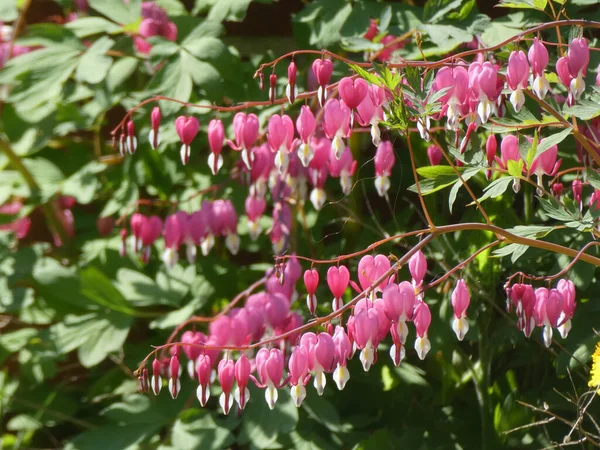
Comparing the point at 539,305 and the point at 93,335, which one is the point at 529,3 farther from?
the point at 93,335

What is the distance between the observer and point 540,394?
167cm

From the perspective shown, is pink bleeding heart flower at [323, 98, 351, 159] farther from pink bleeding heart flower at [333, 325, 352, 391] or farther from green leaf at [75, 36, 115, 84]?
green leaf at [75, 36, 115, 84]

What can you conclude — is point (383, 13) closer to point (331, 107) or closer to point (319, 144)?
point (319, 144)

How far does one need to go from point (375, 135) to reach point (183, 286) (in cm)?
94

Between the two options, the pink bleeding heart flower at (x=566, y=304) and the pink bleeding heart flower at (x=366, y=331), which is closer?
the pink bleeding heart flower at (x=366, y=331)

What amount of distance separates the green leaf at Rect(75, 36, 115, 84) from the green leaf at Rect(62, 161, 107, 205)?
0.41 metres

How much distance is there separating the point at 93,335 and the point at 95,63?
26.3 inches

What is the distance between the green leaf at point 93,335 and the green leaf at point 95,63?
58 cm

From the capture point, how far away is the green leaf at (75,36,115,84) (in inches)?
74.0

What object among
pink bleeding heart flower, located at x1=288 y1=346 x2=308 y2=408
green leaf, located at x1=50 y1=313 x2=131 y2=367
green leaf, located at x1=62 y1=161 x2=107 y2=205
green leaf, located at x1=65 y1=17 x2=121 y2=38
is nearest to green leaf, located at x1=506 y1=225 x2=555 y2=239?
pink bleeding heart flower, located at x1=288 y1=346 x2=308 y2=408

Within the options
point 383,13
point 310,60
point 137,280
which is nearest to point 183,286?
point 137,280

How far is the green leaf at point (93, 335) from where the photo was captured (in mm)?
1917

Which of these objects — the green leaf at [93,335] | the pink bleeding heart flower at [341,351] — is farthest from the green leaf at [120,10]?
the pink bleeding heart flower at [341,351]

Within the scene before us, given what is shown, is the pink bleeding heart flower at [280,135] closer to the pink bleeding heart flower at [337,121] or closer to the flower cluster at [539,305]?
the pink bleeding heart flower at [337,121]
